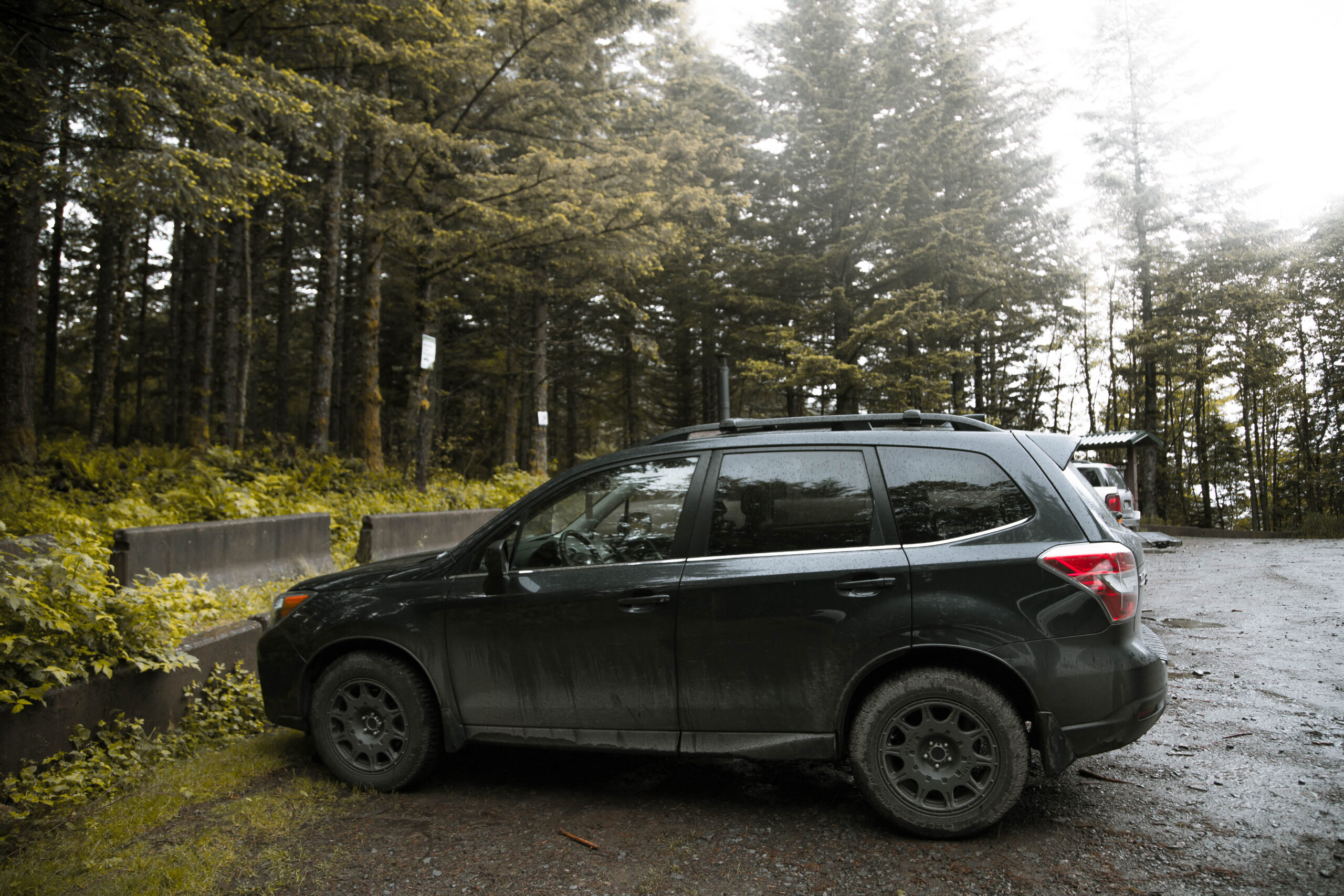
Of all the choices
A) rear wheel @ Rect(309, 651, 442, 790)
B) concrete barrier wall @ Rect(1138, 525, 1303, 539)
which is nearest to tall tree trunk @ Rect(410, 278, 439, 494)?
rear wheel @ Rect(309, 651, 442, 790)

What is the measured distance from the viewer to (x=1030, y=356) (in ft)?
108

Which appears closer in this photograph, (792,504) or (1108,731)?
(1108,731)

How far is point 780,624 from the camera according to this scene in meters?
3.50

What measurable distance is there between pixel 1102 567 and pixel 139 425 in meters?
39.2

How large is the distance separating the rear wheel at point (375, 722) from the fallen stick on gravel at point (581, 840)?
879 mm

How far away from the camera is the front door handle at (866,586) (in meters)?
3.42

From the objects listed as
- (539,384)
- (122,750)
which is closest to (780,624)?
(122,750)

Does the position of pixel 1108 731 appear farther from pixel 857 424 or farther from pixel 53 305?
pixel 53 305

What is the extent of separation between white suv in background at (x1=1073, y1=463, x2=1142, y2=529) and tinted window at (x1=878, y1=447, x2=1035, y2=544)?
12.8 meters

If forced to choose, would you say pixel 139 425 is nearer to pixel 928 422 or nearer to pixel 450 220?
pixel 450 220

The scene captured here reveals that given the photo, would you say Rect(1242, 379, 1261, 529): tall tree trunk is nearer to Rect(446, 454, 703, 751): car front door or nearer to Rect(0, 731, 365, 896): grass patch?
Rect(446, 454, 703, 751): car front door

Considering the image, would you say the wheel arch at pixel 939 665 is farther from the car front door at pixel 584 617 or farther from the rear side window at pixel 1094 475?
the rear side window at pixel 1094 475

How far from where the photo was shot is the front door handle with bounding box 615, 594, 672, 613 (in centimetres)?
364

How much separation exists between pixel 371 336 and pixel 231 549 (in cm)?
875
